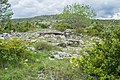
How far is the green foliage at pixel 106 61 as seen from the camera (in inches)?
264

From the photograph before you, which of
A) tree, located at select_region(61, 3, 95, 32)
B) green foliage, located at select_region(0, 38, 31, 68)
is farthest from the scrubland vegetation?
tree, located at select_region(61, 3, 95, 32)

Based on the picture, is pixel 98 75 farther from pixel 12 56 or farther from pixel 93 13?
pixel 93 13

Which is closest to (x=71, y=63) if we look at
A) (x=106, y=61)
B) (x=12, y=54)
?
(x=12, y=54)

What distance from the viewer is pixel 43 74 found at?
8266 millimetres

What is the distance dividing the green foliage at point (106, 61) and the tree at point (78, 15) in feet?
72.2

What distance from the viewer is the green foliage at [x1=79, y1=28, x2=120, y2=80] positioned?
264 inches

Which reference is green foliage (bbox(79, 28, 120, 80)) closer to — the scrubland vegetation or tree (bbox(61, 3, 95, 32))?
the scrubland vegetation

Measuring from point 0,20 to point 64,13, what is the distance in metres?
13.3

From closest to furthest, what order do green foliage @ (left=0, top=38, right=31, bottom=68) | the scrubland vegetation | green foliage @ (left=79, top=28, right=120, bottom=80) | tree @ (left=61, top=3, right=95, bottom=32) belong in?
green foliage @ (left=79, top=28, right=120, bottom=80) → the scrubland vegetation → green foliage @ (left=0, top=38, right=31, bottom=68) → tree @ (left=61, top=3, right=95, bottom=32)

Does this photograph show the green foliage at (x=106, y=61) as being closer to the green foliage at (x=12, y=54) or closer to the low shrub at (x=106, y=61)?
the low shrub at (x=106, y=61)

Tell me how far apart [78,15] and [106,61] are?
77.9ft

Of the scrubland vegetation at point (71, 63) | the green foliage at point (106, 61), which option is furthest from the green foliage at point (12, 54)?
the green foliage at point (106, 61)

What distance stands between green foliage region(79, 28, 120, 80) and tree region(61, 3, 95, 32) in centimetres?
2199

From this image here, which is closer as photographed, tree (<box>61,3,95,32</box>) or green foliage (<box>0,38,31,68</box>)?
green foliage (<box>0,38,31,68</box>)
